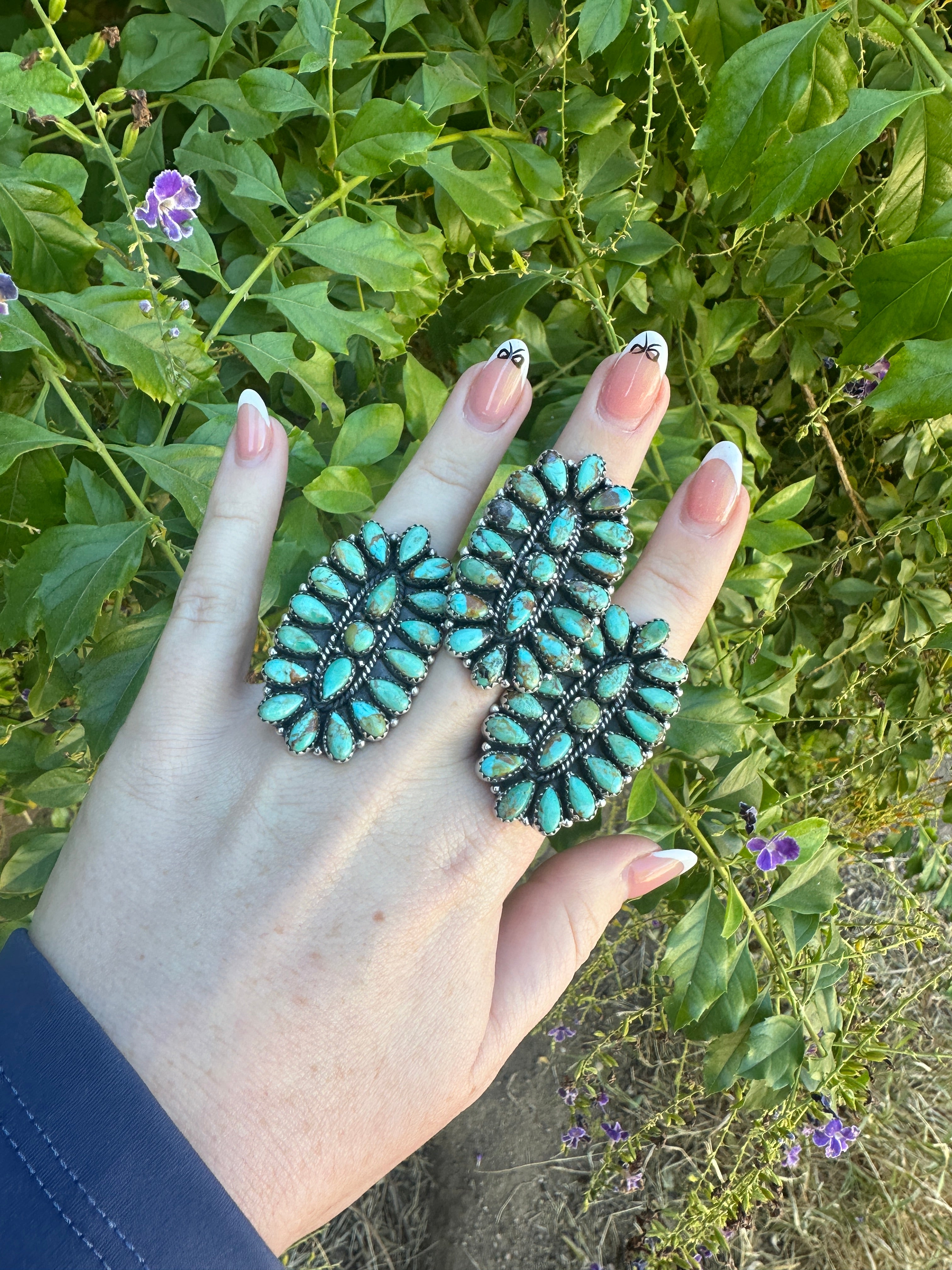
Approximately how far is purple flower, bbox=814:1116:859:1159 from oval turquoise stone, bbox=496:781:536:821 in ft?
2.52

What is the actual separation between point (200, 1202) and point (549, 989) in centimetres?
41

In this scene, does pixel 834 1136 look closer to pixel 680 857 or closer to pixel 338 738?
pixel 680 857

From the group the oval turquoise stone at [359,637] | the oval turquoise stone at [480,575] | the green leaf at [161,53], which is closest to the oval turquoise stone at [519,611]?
the oval turquoise stone at [480,575]

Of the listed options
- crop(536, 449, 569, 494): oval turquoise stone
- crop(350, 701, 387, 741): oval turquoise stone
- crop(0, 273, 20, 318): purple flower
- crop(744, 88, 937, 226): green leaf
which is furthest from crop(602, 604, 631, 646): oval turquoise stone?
crop(0, 273, 20, 318): purple flower

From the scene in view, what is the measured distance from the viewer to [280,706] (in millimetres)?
789

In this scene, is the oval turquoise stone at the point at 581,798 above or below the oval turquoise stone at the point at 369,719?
below

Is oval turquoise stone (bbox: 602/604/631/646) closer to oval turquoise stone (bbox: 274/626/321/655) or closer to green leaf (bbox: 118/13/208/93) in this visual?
oval turquoise stone (bbox: 274/626/321/655)

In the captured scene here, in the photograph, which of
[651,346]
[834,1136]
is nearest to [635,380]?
[651,346]

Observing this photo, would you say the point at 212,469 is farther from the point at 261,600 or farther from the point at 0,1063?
the point at 0,1063

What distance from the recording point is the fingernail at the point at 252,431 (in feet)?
2.75

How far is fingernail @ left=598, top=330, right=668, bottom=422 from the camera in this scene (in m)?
0.89

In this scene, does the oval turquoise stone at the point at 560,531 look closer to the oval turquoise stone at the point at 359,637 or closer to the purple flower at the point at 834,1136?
the oval turquoise stone at the point at 359,637

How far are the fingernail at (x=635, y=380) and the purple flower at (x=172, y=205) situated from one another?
435 millimetres

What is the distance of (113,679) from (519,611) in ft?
1.39
